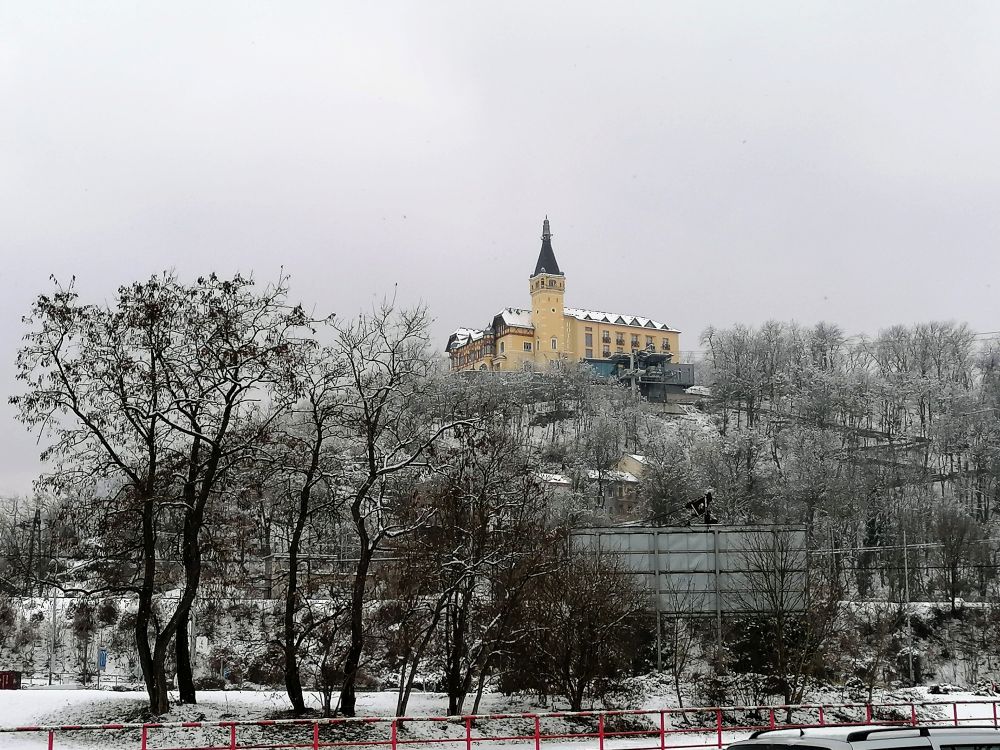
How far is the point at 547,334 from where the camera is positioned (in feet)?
622

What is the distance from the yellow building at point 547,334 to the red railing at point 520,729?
488 feet

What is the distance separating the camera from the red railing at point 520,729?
74.2ft

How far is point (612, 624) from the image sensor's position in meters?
33.7

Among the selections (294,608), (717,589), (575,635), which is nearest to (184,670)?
(294,608)

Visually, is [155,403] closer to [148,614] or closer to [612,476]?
[148,614]

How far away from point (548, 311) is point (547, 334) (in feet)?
16.1

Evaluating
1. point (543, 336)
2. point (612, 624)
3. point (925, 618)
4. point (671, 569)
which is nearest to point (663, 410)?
point (543, 336)

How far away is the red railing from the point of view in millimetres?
22609

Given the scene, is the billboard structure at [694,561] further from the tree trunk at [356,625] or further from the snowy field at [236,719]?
the tree trunk at [356,625]

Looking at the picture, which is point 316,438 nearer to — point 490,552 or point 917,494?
point 490,552

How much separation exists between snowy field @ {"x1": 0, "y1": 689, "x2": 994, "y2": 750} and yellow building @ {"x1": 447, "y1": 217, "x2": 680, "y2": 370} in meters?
150

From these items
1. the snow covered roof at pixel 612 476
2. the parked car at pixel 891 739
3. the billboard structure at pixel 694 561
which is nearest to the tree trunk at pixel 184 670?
the billboard structure at pixel 694 561

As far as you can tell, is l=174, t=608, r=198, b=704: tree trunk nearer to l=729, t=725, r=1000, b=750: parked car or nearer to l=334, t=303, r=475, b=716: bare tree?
l=334, t=303, r=475, b=716: bare tree

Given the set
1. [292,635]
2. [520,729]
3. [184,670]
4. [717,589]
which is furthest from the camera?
[717,589]
